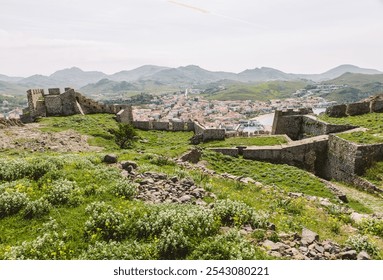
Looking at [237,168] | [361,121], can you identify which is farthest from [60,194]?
[361,121]

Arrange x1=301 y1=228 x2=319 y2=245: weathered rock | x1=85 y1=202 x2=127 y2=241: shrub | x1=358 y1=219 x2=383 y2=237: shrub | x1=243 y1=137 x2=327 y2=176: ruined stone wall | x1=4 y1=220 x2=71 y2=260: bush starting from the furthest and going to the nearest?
x1=243 y1=137 x2=327 y2=176: ruined stone wall < x1=358 y1=219 x2=383 y2=237: shrub < x1=301 y1=228 x2=319 y2=245: weathered rock < x1=85 y1=202 x2=127 y2=241: shrub < x1=4 y1=220 x2=71 y2=260: bush

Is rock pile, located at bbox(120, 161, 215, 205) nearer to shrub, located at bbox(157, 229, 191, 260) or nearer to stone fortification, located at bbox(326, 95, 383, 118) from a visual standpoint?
shrub, located at bbox(157, 229, 191, 260)

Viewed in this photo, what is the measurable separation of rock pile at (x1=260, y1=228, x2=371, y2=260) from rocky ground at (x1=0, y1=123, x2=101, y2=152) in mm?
18898

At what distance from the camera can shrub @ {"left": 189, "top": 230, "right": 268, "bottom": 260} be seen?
22.3 feet

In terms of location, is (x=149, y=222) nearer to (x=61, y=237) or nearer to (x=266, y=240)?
(x=61, y=237)

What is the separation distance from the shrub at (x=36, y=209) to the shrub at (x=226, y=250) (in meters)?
4.80

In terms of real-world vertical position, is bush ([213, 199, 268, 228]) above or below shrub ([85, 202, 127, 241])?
below

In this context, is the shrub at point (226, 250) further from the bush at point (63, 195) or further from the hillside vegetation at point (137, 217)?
→ the bush at point (63, 195)

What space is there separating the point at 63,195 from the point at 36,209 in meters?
0.91

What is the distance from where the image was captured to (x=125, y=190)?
10203 millimetres

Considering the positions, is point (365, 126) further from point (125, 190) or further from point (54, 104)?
point (54, 104)

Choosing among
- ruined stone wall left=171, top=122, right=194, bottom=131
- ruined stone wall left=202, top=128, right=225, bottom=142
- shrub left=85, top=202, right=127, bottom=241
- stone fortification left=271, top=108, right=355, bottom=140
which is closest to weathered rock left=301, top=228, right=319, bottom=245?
shrub left=85, top=202, right=127, bottom=241

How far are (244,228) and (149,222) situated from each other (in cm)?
282

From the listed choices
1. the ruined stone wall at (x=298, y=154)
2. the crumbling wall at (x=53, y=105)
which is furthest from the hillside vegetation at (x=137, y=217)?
the crumbling wall at (x=53, y=105)
